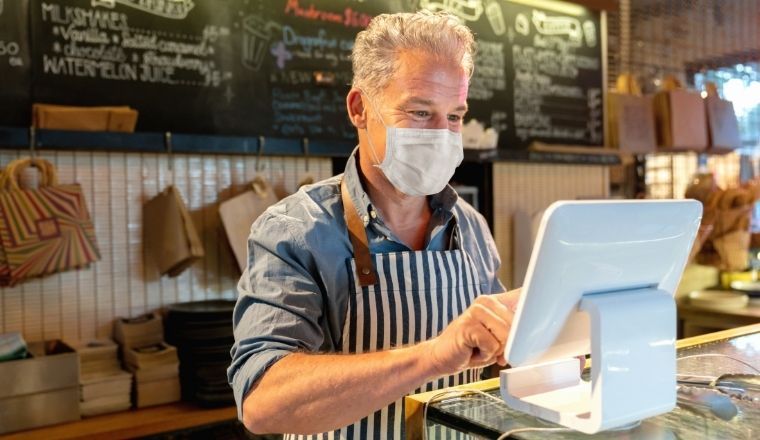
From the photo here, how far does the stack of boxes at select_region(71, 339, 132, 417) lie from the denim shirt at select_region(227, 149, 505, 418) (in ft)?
4.35

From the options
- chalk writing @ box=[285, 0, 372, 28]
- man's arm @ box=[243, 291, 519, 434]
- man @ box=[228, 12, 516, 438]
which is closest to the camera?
man's arm @ box=[243, 291, 519, 434]

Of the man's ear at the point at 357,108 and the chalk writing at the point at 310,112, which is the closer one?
the man's ear at the point at 357,108

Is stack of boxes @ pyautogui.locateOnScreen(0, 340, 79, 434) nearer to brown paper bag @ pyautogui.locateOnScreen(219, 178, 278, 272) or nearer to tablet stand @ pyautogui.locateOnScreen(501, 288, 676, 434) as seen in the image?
brown paper bag @ pyautogui.locateOnScreen(219, 178, 278, 272)

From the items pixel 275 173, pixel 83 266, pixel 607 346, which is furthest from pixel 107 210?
pixel 607 346

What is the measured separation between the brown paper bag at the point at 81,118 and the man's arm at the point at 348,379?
5.52ft

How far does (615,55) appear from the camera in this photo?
514 cm

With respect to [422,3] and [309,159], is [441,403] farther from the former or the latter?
[422,3]

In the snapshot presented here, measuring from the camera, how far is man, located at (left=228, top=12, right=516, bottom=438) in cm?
118

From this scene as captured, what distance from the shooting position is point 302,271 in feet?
4.50

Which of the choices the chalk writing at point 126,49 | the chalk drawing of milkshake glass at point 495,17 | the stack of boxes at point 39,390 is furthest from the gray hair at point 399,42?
the chalk drawing of milkshake glass at point 495,17

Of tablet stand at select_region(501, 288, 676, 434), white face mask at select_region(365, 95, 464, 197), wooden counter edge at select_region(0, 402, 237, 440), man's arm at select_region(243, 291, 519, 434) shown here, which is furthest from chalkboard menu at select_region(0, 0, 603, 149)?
tablet stand at select_region(501, 288, 676, 434)

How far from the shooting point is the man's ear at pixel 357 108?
1.58m

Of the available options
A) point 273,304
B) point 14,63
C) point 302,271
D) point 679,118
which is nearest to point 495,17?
point 679,118

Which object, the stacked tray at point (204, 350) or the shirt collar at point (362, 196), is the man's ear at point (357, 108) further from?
the stacked tray at point (204, 350)
